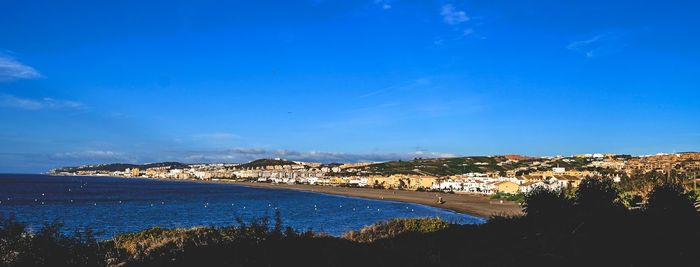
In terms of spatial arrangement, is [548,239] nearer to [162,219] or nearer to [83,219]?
[162,219]

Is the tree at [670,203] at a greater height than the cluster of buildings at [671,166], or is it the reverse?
the cluster of buildings at [671,166]

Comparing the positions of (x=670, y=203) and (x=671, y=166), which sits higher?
(x=671, y=166)

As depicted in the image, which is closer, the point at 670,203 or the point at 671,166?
the point at 670,203

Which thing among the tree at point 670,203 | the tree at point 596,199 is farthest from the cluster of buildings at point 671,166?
the tree at point 670,203

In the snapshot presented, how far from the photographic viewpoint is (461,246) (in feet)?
50.3

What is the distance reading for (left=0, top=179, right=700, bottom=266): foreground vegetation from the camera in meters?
10.1

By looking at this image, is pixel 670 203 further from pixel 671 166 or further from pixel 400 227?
pixel 671 166

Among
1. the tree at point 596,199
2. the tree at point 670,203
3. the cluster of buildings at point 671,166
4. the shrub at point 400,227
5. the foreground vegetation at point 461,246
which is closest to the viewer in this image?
the foreground vegetation at point 461,246

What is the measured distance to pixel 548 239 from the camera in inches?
534

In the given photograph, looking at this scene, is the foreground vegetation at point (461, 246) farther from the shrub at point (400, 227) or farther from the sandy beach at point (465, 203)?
the sandy beach at point (465, 203)

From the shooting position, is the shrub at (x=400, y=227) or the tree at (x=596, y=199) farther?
the shrub at (x=400, y=227)

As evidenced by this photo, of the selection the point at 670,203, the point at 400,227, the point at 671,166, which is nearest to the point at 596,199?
the point at 670,203

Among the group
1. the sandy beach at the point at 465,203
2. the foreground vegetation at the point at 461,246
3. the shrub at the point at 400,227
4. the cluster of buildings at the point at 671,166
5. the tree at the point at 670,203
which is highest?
the cluster of buildings at the point at 671,166

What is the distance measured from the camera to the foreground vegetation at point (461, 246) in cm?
1007
